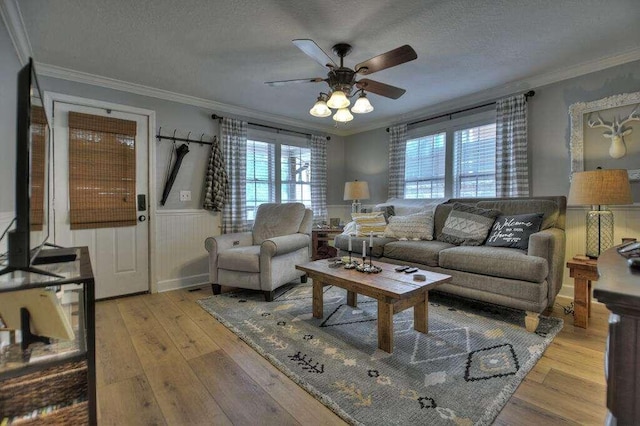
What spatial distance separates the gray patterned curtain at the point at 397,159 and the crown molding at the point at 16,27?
13.0 feet

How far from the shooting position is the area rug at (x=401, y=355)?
146 centimetres

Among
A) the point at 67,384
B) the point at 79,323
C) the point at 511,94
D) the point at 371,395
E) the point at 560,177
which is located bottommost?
the point at 371,395

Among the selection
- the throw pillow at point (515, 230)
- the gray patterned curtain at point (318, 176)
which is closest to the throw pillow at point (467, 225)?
the throw pillow at point (515, 230)

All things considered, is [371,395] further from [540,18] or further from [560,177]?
[560,177]

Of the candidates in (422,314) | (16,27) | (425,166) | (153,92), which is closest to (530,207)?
(425,166)

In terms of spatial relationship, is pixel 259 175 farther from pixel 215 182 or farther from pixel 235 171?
pixel 215 182

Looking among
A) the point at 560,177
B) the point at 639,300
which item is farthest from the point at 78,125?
the point at 560,177

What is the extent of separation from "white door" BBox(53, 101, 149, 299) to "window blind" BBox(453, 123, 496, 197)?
3.78m

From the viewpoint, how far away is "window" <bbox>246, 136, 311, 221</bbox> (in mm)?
4293

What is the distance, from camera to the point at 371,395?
1542 mm

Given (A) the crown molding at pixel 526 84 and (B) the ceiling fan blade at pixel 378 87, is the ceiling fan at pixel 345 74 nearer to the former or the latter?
(B) the ceiling fan blade at pixel 378 87

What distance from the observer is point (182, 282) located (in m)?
3.65

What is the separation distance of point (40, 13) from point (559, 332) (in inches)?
168

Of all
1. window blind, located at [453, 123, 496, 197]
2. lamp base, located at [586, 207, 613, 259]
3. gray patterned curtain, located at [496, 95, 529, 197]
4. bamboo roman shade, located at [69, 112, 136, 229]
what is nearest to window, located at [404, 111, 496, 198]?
window blind, located at [453, 123, 496, 197]
